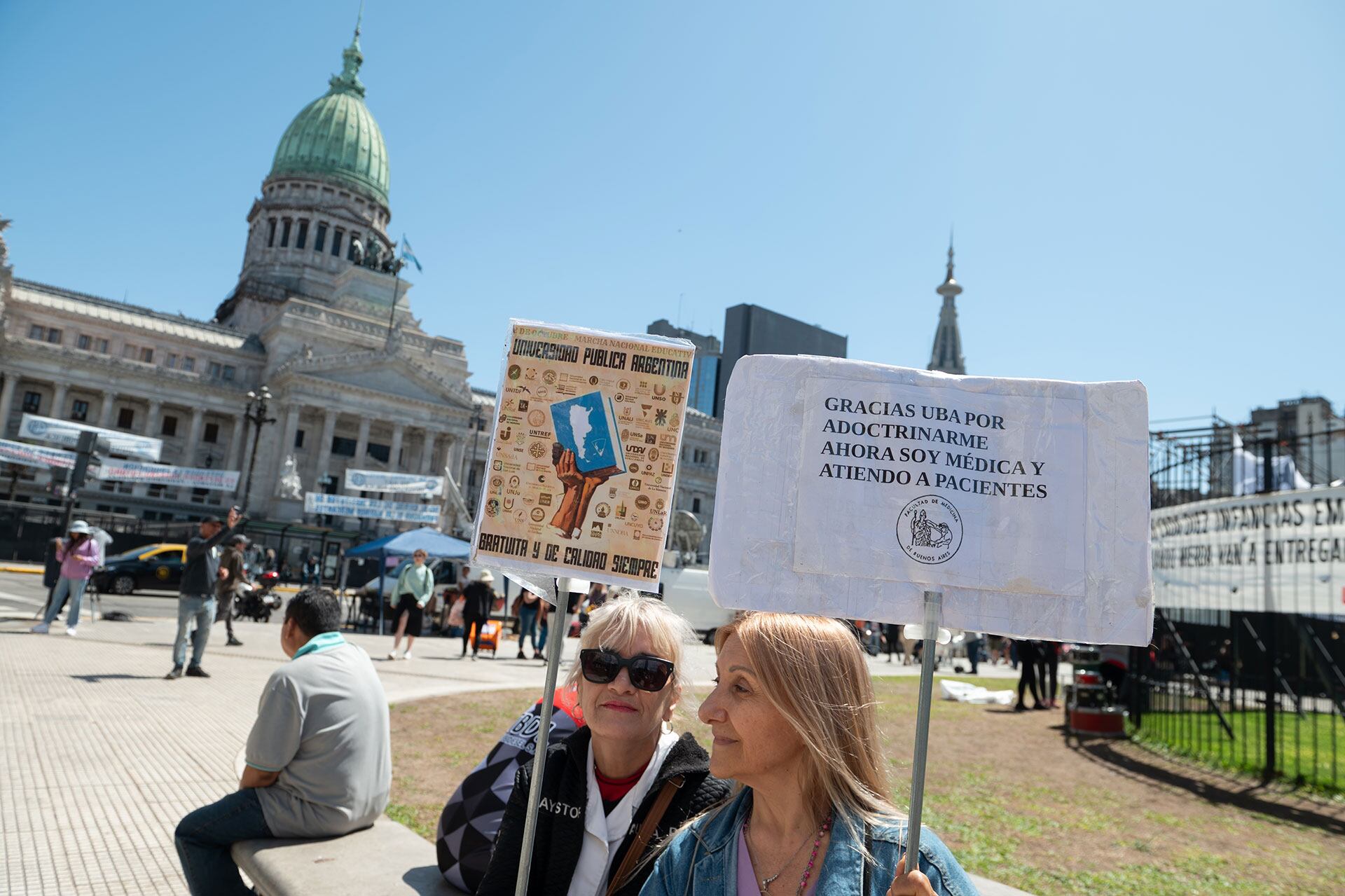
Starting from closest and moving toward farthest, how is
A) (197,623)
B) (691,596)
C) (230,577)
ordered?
(197,623)
(230,577)
(691,596)

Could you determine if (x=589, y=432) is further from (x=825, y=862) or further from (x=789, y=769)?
(x=825, y=862)

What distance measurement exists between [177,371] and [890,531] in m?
66.3

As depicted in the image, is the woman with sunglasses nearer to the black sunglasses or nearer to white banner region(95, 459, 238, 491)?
the black sunglasses

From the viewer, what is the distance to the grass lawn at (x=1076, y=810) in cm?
495

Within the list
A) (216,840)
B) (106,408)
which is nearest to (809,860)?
(216,840)

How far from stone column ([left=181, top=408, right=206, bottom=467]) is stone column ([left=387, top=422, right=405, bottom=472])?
12.9 metres

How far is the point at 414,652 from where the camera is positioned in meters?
15.6

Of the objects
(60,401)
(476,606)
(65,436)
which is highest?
(60,401)

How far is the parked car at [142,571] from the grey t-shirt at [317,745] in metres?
22.3

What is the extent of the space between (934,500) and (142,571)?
26.6 meters

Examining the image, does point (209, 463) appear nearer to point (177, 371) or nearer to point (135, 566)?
point (177, 371)

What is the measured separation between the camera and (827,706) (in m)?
1.97

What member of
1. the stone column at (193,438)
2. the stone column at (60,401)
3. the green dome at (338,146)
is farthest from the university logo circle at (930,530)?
the green dome at (338,146)

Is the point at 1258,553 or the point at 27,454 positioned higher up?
the point at 27,454
